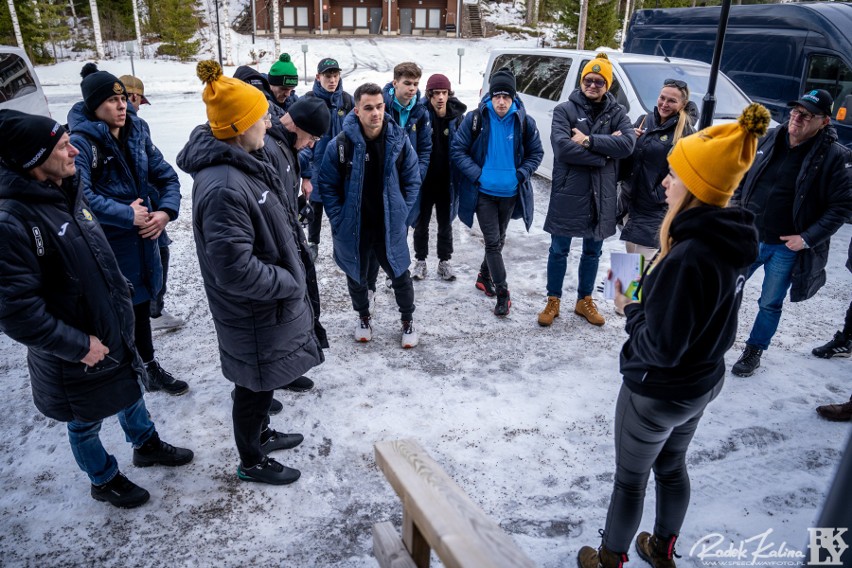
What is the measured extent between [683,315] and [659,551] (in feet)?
4.33

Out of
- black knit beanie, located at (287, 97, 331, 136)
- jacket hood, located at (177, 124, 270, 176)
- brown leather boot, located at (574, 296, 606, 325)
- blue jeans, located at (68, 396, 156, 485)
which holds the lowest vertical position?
brown leather boot, located at (574, 296, 606, 325)

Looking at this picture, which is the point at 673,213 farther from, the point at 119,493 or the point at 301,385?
the point at 119,493

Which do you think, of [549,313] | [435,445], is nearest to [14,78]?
[549,313]

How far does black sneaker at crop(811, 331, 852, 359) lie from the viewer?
4.62 m

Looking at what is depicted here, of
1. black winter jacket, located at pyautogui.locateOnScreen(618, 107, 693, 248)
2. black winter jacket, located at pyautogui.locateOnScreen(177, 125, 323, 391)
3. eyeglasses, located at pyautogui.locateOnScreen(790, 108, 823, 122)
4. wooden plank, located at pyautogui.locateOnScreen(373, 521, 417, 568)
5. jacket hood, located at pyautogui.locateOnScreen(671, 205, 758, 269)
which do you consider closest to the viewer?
jacket hood, located at pyautogui.locateOnScreen(671, 205, 758, 269)

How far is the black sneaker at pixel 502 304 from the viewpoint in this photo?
5238 millimetres

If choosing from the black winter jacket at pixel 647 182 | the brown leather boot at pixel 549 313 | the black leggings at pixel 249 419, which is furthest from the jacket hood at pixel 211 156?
the black winter jacket at pixel 647 182

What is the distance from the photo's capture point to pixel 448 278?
6039mm

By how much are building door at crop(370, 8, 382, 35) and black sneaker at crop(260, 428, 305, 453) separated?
46.2 metres

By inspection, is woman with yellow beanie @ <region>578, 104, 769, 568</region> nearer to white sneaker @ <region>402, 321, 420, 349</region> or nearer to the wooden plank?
the wooden plank

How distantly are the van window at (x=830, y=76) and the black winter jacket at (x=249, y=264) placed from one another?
8.97 metres

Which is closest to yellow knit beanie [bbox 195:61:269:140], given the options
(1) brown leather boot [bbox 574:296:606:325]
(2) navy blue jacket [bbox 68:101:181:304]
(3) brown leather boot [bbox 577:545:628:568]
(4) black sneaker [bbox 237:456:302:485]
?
(2) navy blue jacket [bbox 68:101:181:304]

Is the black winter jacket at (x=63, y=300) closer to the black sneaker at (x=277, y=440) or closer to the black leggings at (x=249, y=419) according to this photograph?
the black leggings at (x=249, y=419)

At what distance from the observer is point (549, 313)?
5105 millimetres
